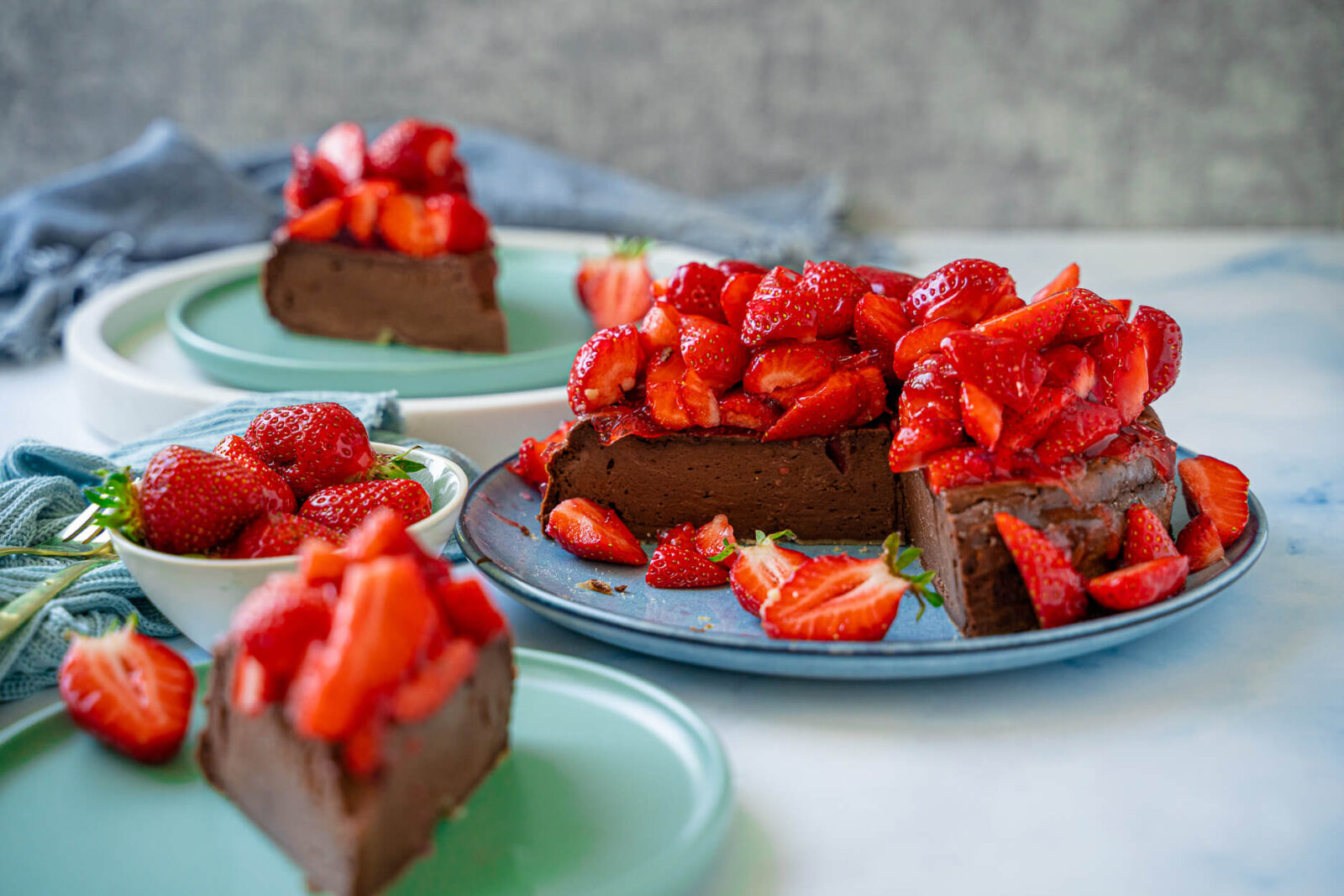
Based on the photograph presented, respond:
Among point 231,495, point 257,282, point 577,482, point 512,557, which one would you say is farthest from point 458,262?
point 231,495

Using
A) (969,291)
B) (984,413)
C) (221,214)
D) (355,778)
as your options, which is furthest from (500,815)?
(221,214)

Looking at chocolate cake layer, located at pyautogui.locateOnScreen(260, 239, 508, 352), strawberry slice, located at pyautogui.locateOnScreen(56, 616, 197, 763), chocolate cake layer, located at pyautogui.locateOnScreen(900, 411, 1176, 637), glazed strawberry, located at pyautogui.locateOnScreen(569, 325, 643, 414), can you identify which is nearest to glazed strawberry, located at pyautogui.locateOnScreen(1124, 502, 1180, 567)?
chocolate cake layer, located at pyautogui.locateOnScreen(900, 411, 1176, 637)

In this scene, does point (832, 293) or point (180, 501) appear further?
point (832, 293)

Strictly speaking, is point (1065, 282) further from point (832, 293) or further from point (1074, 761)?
point (1074, 761)

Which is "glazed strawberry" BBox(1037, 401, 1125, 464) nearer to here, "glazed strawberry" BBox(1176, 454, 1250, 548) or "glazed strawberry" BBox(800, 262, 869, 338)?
"glazed strawberry" BBox(1176, 454, 1250, 548)

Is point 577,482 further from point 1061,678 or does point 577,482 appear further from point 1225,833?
point 1225,833

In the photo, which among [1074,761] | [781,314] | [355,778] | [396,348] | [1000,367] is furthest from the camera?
[396,348]

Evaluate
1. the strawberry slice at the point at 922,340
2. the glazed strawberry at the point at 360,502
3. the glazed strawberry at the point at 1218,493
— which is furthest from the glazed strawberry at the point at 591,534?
the glazed strawberry at the point at 1218,493
